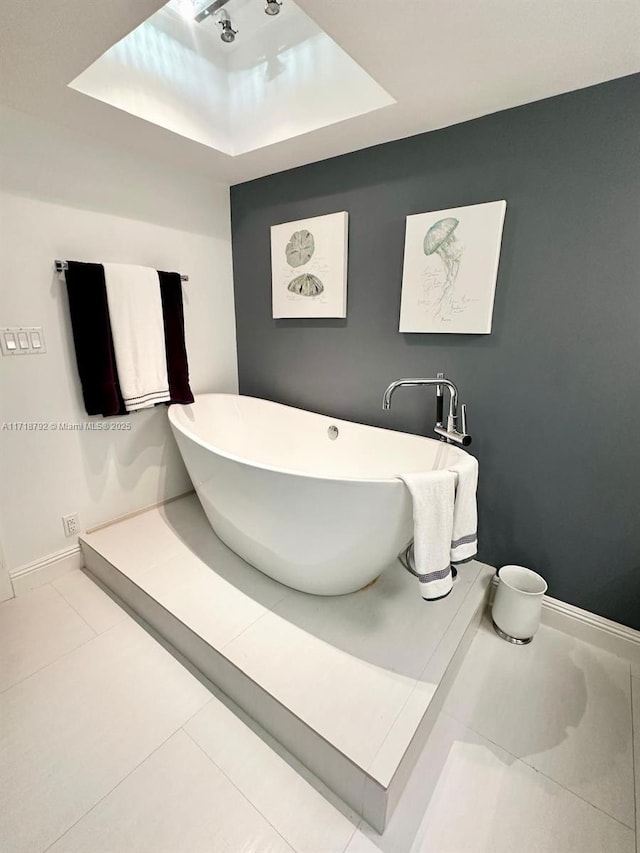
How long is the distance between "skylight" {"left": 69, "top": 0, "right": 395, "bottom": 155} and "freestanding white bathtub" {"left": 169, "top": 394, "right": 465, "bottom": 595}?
1415mm

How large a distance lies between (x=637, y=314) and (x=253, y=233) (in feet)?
6.85

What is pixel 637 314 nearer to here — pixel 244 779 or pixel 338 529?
pixel 338 529

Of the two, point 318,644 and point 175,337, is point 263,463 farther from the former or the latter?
point 175,337

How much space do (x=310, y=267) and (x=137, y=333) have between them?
103 centimetres

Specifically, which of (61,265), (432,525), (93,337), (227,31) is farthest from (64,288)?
(432,525)

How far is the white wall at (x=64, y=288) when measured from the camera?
1.62 m

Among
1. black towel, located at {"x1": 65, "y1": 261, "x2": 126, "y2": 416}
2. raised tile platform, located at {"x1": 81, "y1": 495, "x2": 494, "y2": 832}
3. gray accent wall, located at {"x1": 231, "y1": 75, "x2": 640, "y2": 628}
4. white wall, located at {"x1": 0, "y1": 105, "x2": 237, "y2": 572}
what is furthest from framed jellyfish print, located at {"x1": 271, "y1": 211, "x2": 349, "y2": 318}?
Answer: raised tile platform, located at {"x1": 81, "y1": 495, "x2": 494, "y2": 832}

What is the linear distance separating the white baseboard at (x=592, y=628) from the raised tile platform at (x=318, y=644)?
0.30 meters

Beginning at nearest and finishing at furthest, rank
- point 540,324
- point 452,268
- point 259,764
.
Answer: point 259,764 → point 540,324 → point 452,268

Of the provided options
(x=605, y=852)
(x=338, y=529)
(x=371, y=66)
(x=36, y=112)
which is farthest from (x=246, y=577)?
(x=36, y=112)

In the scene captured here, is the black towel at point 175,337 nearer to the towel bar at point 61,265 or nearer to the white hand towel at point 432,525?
the towel bar at point 61,265

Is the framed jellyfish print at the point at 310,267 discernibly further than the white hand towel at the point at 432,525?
Yes

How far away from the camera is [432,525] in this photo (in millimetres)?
1217

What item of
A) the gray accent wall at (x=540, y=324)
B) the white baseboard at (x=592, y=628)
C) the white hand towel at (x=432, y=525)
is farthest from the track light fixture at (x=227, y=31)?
the white baseboard at (x=592, y=628)
